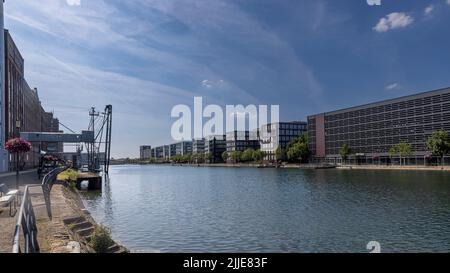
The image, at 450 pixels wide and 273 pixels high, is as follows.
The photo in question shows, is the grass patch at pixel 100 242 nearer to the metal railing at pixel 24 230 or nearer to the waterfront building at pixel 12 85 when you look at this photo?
the metal railing at pixel 24 230

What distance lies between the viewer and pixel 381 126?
148 meters

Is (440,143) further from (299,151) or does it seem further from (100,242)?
(100,242)

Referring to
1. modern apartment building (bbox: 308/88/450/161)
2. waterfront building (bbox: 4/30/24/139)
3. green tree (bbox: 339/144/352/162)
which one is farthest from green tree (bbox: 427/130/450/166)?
waterfront building (bbox: 4/30/24/139)

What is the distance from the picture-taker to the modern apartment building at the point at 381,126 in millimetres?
126131

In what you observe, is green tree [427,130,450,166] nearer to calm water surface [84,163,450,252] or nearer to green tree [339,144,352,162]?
green tree [339,144,352,162]

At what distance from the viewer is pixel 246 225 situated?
2689cm

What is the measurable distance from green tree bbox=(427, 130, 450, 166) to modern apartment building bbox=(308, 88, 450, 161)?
25.3 ft

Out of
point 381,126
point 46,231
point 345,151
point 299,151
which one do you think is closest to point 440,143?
point 381,126

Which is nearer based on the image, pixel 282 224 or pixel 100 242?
pixel 100 242

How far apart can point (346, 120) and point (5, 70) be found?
137842mm

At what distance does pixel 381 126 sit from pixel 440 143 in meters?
33.3

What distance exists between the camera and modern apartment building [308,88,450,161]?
126131mm

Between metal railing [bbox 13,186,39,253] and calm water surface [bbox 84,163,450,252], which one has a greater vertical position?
metal railing [bbox 13,186,39,253]
